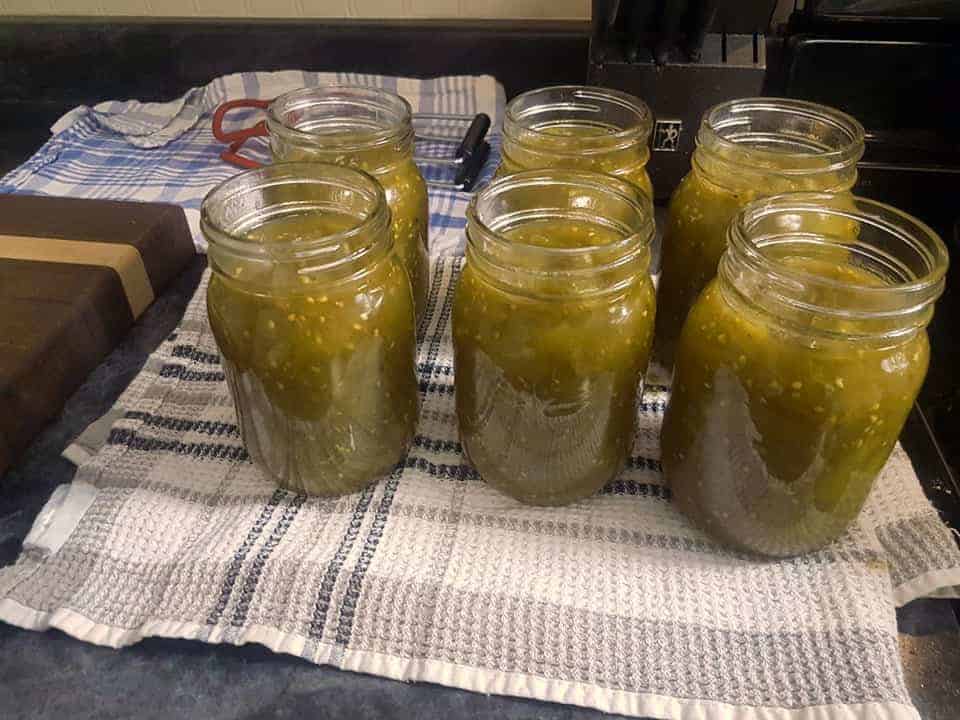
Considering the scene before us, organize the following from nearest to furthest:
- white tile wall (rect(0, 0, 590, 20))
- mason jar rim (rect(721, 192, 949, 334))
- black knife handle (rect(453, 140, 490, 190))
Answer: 1. mason jar rim (rect(721, 192, 949, 334))
2. black knife handle (rect(453, 140, 490, 190))
3. white tile wall (rect(0, 0, 590, 20))

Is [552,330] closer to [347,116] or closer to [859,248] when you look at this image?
[859,248]

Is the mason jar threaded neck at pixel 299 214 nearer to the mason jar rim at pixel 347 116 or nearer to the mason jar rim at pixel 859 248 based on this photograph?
the mason jar rim at pixel 347 116

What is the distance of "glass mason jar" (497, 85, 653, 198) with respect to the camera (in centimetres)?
69

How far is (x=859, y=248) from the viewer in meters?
0.58

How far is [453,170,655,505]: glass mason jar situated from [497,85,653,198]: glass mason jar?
75 mm

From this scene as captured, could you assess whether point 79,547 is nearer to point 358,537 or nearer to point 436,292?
point 358,537

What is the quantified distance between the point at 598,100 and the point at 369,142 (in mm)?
238

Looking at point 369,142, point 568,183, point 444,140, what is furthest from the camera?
point 444,140

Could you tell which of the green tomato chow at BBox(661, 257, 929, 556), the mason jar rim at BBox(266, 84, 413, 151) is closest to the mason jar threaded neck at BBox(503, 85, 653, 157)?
the mason jar rim at BBox(266, 84, 413, 151)

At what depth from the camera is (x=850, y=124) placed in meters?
0.67

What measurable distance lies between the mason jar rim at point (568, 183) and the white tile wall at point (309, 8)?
80cm

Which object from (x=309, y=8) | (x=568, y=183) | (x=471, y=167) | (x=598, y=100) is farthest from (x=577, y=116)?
(x=309, y=8)

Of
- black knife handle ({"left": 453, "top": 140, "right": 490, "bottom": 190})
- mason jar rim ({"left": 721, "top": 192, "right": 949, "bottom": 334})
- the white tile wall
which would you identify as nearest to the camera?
mason jar rim ({"left": 721, "top": 192, "right": 949, "bottom": 334})

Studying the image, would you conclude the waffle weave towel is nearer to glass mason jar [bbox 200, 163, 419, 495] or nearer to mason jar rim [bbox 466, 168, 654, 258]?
glass mason jar [bbox 200, 163, 419, 495]
